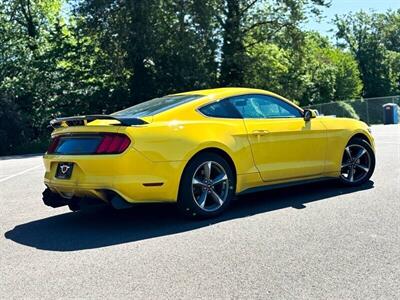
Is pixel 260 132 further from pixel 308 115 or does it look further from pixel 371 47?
pixel 371 47

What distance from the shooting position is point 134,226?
6059 mm

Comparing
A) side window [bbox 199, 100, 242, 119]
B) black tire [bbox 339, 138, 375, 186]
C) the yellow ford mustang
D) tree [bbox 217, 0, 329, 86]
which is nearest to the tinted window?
the yellow ford mustang

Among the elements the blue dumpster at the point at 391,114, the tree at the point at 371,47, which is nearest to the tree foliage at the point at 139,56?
the blue dumpster at the point at 391,114

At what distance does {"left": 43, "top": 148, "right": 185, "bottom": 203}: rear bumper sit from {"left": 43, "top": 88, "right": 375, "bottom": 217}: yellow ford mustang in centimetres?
Result: 1

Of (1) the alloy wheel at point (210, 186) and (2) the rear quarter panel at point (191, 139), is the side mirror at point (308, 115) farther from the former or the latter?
(1) the alloy wheel at point (210, 186)

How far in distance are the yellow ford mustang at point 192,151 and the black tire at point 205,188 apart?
0.04ft

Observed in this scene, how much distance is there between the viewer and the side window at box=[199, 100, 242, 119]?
6406 mm

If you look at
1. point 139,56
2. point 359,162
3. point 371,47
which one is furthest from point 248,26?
point 371,47

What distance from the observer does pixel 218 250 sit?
16.1ft

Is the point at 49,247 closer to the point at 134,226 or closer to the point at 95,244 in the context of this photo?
the point at 95,244

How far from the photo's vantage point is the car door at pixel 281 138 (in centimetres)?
665

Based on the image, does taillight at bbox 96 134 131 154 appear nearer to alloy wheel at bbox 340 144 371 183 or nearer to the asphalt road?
the asphalt road

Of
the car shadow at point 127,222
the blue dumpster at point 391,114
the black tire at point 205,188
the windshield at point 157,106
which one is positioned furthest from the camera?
the blue dumpster at point 391,114

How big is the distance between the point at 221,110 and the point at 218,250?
2.12 metres
